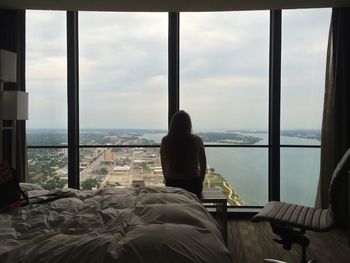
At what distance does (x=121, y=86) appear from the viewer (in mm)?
4445

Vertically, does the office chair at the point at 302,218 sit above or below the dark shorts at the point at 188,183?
below

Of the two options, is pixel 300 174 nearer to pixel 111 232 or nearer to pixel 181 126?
pixel 181 126

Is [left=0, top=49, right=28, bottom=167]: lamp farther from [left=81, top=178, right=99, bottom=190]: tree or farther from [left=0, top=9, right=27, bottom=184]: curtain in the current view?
[left=81, top=178, right=99, bottom=190]: tree

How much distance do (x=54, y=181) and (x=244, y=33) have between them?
3219 millimetres

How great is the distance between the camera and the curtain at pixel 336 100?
390cm

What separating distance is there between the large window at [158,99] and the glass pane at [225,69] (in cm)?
1

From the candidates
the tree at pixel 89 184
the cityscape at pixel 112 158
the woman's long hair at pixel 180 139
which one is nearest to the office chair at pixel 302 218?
the woman's long hair at pixel 180 139

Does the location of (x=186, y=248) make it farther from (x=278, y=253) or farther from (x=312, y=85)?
(x=312, y=85)

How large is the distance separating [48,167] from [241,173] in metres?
2.59

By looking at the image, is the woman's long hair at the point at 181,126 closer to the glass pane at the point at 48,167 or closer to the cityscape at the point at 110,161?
the cityscape at the point at 110,161

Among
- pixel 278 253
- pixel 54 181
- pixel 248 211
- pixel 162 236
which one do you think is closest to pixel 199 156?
pixel 278 253

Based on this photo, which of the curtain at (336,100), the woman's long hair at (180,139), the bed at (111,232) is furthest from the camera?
the curtain at (336,100)

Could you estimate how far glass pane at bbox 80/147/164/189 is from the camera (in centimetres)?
448

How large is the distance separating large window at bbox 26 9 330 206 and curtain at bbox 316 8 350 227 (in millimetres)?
344
